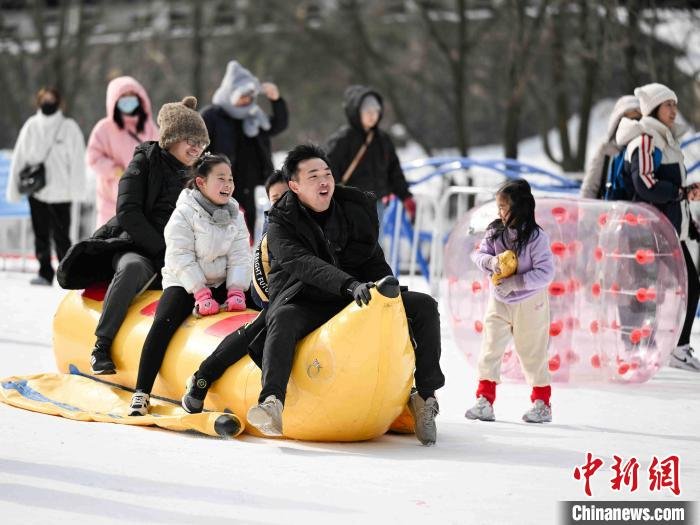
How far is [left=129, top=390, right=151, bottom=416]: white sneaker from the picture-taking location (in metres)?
6.42

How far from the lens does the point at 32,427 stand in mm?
6055

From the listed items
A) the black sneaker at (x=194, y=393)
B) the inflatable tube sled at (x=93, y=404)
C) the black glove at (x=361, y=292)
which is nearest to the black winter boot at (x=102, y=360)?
the inflatable tube sled at (x=93, y=404)

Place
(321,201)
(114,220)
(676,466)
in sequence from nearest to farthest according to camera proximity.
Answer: (676,466) → (321,201) → (114,220)

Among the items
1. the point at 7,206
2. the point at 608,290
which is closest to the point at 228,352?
the point at 608,290

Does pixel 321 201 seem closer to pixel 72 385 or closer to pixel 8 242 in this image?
pixel 72 385

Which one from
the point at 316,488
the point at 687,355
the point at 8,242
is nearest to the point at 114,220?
the point at 316,488

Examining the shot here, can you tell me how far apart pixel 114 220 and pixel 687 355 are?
361 centimetres

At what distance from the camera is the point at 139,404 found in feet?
21.1

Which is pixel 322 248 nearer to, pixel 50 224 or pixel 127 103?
pixel 127 103

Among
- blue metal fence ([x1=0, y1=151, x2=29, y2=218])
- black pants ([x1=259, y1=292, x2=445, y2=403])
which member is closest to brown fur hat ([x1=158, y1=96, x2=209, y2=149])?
black pants ([x1=259, y1=292, x2=445, y2=403])

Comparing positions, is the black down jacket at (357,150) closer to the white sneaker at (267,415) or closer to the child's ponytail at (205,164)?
the child's ponytail at (205,164)

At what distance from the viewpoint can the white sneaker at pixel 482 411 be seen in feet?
22.1

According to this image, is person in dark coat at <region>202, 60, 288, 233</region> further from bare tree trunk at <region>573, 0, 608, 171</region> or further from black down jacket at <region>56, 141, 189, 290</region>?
bare tree trunk at <region>573, 0, 608, 171</region>

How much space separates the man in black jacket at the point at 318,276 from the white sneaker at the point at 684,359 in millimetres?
3200
